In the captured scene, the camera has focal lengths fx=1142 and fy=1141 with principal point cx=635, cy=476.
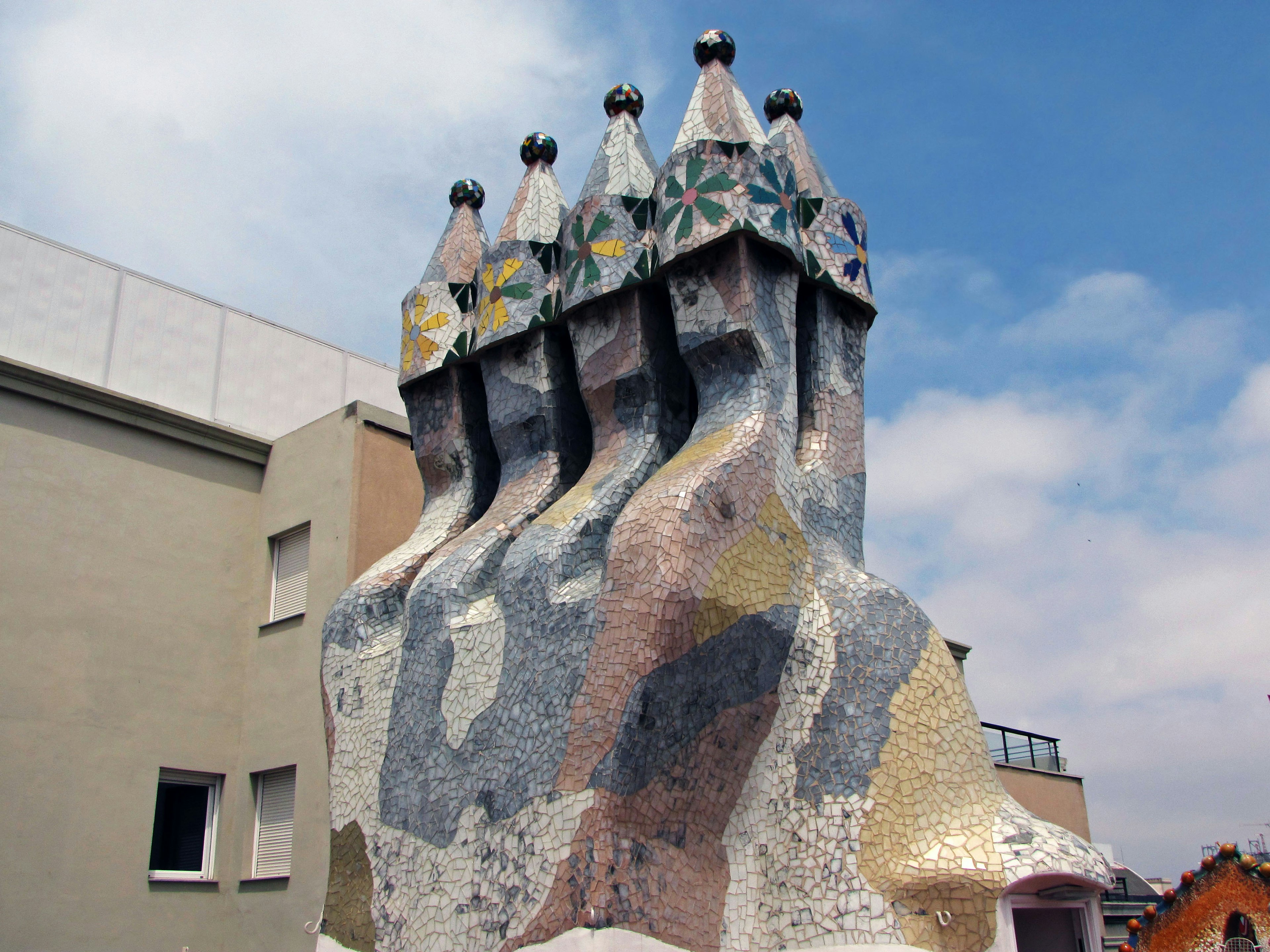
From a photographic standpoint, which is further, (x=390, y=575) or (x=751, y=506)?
(x=390, y=575)

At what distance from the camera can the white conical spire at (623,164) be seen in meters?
8.62

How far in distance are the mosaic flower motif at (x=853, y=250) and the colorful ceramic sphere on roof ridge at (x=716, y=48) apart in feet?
5.03

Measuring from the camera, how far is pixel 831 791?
270 inches

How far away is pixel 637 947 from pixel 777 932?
0.91 meters

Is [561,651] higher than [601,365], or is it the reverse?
[601,365]

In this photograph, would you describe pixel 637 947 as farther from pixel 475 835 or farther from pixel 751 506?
pixel 751 506

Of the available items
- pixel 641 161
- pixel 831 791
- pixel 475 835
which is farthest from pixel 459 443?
pixel 831 791

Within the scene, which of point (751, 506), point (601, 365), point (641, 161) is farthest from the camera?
point (641, 161)

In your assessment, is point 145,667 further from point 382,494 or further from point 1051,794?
point 1051,794

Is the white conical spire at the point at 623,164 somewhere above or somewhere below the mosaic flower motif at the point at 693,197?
above

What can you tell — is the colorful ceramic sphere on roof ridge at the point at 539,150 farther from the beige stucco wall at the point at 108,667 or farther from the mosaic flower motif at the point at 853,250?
the beige stucco wall at the point at 108,667

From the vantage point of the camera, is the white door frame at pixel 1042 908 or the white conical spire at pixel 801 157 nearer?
the white door frame at pixel 1042 908

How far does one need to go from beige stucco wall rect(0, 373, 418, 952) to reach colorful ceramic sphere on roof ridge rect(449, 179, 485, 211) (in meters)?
3.04

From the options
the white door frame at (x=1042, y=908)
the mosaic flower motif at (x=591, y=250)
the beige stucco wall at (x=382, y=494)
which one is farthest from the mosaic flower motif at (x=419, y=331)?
the white door frame at (x=1042, y=908)
